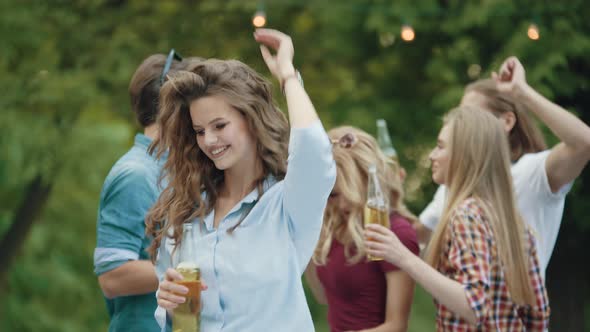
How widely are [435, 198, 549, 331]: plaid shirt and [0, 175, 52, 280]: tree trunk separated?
253 inches

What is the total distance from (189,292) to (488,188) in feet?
4.35

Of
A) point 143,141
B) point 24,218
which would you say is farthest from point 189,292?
point 24,218

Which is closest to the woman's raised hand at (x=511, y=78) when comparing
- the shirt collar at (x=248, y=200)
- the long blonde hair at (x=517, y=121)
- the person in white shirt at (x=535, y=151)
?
the person in white shirt at (x=535, y=151)

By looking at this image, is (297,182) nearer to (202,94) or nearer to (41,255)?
(202,94)

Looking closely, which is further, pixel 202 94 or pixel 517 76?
pixel 517 76

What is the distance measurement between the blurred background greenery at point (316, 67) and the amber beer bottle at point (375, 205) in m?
3.28

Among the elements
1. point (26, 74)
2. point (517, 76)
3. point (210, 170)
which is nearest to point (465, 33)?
point (517, 76)

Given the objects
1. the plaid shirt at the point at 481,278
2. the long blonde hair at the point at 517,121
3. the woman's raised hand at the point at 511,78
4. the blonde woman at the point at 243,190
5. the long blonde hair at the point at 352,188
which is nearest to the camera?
the blonde woman at the point at 243,190

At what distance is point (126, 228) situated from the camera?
3.18m

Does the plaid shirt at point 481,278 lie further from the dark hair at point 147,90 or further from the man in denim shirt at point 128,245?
the dark hair at point 147,90

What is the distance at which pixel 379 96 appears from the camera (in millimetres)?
7797

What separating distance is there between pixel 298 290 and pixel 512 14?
16.1 feet

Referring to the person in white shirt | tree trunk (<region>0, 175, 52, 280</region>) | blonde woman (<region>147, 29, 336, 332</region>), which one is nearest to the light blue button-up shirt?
blonde woman (<region>147, 29, 336, 332</region>)

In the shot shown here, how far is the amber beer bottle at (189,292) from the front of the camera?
2.46 metres
